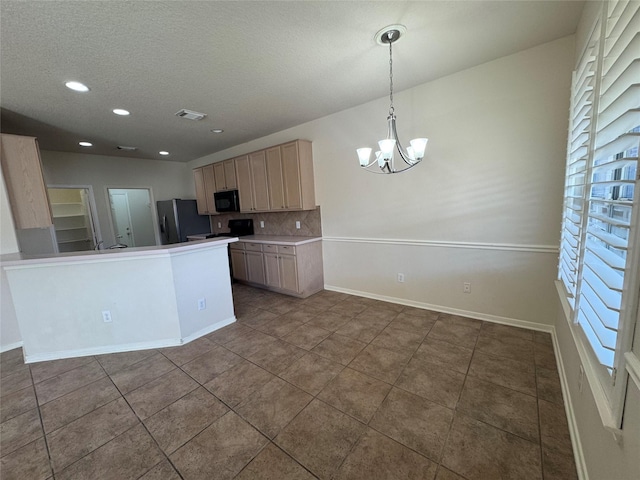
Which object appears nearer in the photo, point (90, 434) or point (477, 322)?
point (90, 434)

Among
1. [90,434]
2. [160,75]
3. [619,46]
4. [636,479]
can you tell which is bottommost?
[90,434]

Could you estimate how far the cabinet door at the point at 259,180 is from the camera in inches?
171

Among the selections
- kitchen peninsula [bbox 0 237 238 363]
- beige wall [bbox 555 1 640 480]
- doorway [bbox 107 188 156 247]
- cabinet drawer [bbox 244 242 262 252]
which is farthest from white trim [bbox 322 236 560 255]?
doorway [bbox 107 188 156 247]

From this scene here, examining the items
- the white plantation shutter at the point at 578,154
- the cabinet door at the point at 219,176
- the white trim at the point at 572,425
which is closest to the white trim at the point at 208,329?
the cabinet door at the point at 219,176

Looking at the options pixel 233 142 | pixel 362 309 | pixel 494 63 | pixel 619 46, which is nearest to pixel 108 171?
pixel 233 142

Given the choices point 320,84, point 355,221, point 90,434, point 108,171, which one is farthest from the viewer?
point 108,171

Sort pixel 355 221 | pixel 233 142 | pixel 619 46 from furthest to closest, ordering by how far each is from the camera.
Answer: pixel 233 142
pixel 355 221
pixel 619 46

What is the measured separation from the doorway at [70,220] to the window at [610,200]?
7184mm

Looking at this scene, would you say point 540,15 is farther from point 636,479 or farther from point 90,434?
point 90,434

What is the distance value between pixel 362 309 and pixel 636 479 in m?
2.63

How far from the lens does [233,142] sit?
484 cm

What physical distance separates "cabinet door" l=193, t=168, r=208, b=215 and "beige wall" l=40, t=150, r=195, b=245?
2.92 feet

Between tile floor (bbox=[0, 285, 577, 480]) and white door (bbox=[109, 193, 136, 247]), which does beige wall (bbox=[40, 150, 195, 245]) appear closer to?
white door (bbox=[109, 193, 136, 247])

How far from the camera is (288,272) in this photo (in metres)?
3.90
